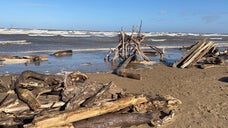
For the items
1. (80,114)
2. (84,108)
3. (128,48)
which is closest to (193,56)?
(128,48)

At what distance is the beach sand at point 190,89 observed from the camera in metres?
8.42

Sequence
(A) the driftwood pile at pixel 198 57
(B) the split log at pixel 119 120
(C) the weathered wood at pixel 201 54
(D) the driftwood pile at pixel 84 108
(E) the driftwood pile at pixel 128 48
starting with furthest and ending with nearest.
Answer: (E) the driftwood pile at pixel 128 48 < (C) the weathered wood at pixel 201 54 < (A) the driftwood pile at pixel 198 57 < (B) the split log at pixel 119 120 < (D) the driftwood pile at pixel 84 108

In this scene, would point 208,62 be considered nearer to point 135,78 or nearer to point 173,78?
point 173,78

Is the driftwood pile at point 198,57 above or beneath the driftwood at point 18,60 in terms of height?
above

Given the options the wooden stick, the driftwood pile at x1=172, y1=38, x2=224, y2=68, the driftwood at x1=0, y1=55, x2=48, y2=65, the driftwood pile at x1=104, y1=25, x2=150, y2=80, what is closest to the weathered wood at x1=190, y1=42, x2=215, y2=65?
the driftwood pile at x1=172, y1=38, x2=224, y2=68

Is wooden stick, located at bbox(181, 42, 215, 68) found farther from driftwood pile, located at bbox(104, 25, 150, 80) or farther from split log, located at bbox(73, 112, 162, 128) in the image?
split log, located at bbox(73, 112, 162, 128)

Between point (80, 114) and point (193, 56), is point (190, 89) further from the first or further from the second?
point (193, 56)

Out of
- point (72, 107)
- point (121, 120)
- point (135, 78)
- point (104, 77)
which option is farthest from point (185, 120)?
point (104, 77)

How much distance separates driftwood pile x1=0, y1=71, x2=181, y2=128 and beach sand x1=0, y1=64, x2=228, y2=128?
41 centimetres

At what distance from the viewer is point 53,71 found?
16.5 metres

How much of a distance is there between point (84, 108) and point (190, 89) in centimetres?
558

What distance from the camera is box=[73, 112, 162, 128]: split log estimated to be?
7.39 meters

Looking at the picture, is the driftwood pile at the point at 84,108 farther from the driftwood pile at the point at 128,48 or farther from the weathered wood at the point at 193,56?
the driftwood pile at the point at 128,48

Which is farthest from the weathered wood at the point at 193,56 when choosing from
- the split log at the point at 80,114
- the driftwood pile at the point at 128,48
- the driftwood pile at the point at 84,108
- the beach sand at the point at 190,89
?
the split log at the point at 80,114
